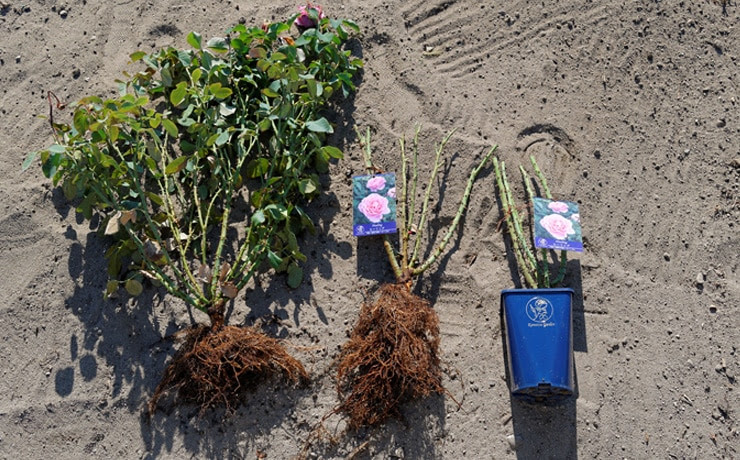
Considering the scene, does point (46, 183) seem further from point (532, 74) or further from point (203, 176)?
point (532, 74)

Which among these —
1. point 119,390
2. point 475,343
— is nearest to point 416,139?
point 475,343

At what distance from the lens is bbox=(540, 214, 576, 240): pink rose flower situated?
6.93 ft

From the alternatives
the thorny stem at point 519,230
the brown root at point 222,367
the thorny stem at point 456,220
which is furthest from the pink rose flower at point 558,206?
the brown root at point 222,367

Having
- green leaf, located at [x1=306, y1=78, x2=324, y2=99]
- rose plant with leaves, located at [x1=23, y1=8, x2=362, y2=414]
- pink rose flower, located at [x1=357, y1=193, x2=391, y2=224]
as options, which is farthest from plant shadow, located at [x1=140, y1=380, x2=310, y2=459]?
green leaf, located at [x1=306, y1=78, x2=324, y2=99]

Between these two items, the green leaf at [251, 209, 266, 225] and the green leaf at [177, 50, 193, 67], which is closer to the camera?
the green leaf at [251, 209, 266, 225]

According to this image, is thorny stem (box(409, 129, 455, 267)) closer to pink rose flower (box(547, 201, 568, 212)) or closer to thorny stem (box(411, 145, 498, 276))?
thorny stem (box(411, 145, 498, 276))

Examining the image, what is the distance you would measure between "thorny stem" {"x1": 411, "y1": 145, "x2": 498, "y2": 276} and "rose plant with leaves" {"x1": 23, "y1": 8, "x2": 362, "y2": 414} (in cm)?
38

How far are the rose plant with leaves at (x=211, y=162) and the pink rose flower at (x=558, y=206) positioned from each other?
72 centimetres

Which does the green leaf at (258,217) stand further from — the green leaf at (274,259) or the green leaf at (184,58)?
the green leaf at (184,58)

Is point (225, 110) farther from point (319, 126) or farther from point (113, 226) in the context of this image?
point (113, 226)

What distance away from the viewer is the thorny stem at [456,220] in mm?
2150

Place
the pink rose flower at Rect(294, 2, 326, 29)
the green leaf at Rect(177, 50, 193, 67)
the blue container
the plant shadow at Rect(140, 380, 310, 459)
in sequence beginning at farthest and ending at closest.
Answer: the pink rose flower at Rect(294, 2, 326, 29) → the green leaf at Rect(177, 50, 193, 67) → the plant shadow at Rect(140, 380, 310, 459) → the blue container

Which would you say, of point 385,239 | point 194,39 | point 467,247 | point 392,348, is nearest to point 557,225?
point 467,247

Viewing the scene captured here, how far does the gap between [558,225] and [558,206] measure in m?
0.07
